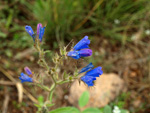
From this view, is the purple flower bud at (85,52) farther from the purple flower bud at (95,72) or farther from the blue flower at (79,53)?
the purple flower bud at (95,72)

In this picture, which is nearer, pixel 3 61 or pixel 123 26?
pixel 3 61

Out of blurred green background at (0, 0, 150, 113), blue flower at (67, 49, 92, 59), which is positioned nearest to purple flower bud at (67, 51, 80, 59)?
blue flower at (67, 49, 92, 59)

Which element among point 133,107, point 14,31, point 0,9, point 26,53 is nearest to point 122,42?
point 133,107

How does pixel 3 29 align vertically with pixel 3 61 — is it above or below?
above

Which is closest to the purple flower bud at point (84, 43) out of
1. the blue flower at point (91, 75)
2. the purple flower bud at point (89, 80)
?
the blue flower at point (91, 75)

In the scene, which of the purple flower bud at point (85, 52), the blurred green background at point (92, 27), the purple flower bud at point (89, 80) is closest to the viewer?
the purple flower bud at point (85, 52)

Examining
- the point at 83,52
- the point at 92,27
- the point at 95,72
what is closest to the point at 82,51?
A: the point at 83,52

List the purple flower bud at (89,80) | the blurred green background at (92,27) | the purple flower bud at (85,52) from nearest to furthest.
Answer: the purple flower bud at (85,52), the purple flower bud at (89,80), the blurred green background at (92,27)

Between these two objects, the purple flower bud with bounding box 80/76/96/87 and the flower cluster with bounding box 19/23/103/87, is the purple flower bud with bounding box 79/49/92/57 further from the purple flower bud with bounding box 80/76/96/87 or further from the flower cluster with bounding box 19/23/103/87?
the purple flower bud with bounding box 80/76/96/87

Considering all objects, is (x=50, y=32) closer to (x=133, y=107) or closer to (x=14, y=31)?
(x=14, y=31)
